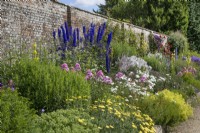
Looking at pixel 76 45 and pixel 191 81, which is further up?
pixel 76 45

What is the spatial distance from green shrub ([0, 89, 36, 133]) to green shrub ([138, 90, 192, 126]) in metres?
3.38

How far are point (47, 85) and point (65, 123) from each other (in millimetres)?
1491

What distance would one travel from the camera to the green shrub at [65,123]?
14.8 ft

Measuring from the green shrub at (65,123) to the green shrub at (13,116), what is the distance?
0.21m

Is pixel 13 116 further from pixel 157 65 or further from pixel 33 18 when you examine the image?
pixel 157 65

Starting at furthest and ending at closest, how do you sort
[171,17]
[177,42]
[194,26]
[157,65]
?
[194,26], [171,17], [177,42], [157,65]

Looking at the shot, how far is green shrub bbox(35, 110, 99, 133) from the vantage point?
14.8 feet

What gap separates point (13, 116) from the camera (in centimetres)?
418

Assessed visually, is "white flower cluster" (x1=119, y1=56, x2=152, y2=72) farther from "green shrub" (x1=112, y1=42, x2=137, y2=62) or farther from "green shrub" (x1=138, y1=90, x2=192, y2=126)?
"green shrub" (x1=138, y1=90, x2=192, y2=126)

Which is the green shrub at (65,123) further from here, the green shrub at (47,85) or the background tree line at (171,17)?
the background tree line at (171,17)

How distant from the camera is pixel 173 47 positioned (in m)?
21.5

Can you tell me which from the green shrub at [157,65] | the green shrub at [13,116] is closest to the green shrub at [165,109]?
the green shrub at [13,116]

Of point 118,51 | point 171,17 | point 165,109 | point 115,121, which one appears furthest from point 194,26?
point 115,121

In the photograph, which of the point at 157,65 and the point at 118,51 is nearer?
the point at 118,51
